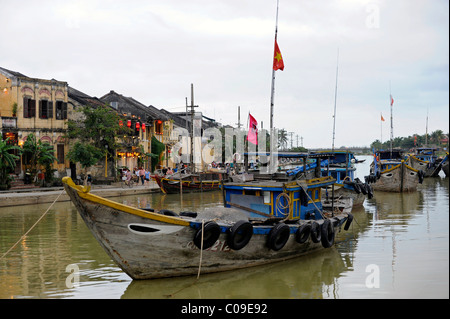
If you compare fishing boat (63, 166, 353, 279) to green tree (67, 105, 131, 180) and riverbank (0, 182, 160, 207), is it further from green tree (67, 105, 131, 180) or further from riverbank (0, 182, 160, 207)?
green tree (67, 105, 131, 180)

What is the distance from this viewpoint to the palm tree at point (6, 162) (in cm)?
2481

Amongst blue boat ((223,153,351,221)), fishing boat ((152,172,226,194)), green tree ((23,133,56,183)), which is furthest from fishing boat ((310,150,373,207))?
green tree ((23,133,56,183))

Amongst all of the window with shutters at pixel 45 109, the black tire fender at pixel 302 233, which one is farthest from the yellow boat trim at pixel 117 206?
the window with shutters at pixel 45 109

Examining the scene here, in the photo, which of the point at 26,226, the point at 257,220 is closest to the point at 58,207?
the point at 26,226

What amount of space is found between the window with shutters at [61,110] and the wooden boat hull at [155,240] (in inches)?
943

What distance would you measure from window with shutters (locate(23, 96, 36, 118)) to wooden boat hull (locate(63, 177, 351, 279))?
2308 cm

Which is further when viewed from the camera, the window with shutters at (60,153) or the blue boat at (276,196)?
the window with shutters at (60,153)

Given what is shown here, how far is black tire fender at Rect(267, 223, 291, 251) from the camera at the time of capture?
10.4 meters

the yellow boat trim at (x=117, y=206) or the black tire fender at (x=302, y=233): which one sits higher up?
the yellow boat trim at (x=117, y=206)

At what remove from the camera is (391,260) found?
11.9 meters

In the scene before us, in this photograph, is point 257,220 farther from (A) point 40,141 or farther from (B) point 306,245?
(A) point 40,141

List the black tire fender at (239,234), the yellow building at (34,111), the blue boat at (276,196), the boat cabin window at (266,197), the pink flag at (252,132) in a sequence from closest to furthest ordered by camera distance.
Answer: the black tire fender at (239,234)
the blue boat at (276,196)
the boat cabin window at (266,197)
the pink flag at (252,132)
the yellow building at (34,111)

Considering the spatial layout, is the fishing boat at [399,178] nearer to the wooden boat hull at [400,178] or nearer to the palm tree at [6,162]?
the wooden boat hull at [400,178]

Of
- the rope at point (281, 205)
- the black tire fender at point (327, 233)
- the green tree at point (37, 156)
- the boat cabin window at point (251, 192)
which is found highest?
the green tree at point (37, 156)
